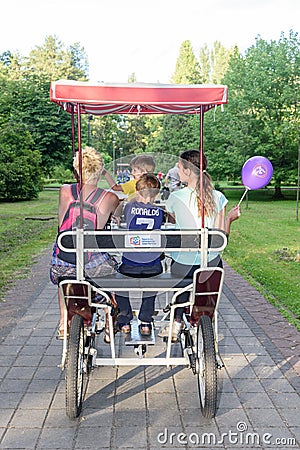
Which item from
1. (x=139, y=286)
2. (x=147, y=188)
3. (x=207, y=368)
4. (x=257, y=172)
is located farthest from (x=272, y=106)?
(x=207, y=368)

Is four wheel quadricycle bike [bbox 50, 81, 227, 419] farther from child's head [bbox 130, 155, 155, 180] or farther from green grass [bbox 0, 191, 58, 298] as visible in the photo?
green grass [bbox 0, 191, 58, 298]

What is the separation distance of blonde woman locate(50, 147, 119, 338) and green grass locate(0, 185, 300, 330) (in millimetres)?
2846

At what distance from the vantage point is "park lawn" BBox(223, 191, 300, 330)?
8.02m

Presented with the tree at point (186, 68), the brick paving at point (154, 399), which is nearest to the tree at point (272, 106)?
the tree at point (186, 68)

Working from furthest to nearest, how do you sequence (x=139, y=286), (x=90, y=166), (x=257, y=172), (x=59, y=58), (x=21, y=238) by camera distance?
1. (x=59, y=58)
2. (x=21, y=238)
3. (x=257, y=172)
4. (x=90, y=166)
5. (x=139, y=286)

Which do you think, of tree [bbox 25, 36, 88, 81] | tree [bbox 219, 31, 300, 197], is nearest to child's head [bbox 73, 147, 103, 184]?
tree [bbox 219, 31, 300, 197]

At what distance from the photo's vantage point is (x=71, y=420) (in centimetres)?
409

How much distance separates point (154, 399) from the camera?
4.51m

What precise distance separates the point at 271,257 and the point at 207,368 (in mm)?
7790

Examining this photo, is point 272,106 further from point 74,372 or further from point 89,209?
point 74,372

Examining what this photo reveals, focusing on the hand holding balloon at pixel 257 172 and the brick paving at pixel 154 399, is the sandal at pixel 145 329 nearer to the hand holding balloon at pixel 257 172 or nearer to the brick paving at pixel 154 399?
the brick paving at pixel 154 399

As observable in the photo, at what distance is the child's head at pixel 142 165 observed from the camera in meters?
5.42

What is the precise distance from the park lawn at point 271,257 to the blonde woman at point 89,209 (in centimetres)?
287

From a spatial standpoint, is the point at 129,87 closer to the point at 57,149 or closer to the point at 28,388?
the point at 28,388
